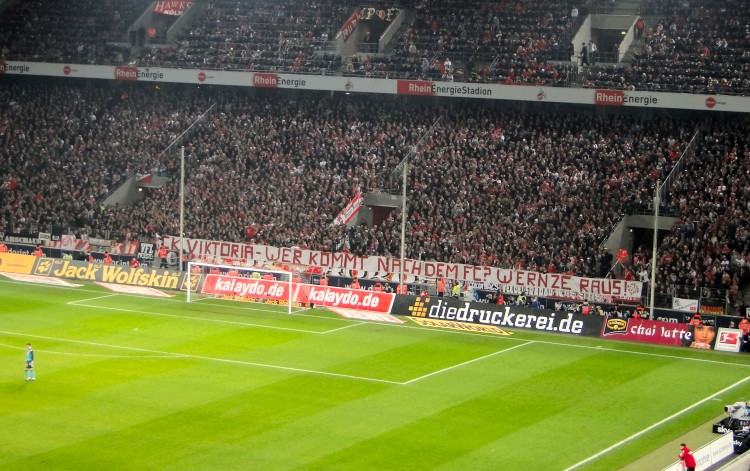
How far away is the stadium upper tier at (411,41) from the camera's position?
5625 centimetres

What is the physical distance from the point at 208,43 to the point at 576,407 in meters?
40.1

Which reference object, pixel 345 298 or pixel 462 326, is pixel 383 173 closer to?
pixel 345 298

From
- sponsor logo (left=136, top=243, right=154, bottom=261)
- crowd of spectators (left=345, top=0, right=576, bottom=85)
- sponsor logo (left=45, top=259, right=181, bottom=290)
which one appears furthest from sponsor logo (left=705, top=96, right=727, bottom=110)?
sponsor logo (left=136, top=243, right=154, bottom=261)

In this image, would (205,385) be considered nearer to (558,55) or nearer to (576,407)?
(576,407)

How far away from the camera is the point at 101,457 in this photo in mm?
28984

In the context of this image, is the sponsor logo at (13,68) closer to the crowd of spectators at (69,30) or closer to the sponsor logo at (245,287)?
the crowd of spectators at (69,30)

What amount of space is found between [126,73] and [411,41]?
54.0 feet

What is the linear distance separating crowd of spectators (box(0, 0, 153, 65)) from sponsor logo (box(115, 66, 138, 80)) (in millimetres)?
1272

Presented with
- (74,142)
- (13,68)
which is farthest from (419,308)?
(13,68)

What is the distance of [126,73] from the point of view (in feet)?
222

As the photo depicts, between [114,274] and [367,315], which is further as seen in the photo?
[114,274]

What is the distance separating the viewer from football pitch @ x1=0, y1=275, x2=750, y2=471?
29.8 m

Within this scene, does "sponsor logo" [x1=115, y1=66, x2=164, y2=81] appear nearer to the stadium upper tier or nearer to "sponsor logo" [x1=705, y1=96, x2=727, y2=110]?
the stadium upper tier

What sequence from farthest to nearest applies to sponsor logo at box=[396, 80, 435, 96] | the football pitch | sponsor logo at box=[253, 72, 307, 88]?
1. sponsor logo at box=[253, 72, 307, 88]
2. sponsor logo at box=[396, 80, 435, 96]
3. the football pitch
